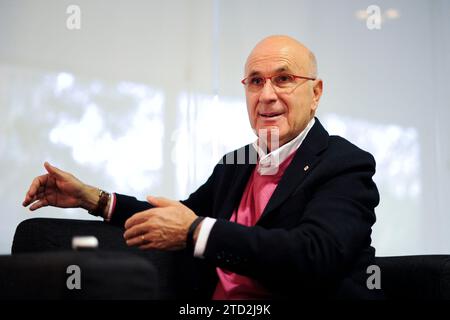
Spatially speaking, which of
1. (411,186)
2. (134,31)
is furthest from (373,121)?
(134,31)

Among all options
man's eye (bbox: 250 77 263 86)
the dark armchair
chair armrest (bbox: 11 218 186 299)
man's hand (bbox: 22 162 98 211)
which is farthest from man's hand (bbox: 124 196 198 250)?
man's eye (bbox: 250 77 263 86)

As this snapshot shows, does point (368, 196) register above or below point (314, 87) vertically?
below

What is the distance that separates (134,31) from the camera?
2.57 m

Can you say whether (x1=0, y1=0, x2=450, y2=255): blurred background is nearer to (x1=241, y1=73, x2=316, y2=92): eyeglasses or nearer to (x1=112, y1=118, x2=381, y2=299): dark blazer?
(x1=112, y1=118, x2=381, y2=299): dark blazer

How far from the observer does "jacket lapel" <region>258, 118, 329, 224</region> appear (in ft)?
4.03

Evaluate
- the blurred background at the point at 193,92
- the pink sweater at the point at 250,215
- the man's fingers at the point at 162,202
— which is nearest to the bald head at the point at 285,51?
the pink sweater at the point at 250,215

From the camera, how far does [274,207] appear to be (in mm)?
1217

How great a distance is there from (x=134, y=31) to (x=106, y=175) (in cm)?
71

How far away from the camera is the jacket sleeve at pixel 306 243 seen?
0.99 m

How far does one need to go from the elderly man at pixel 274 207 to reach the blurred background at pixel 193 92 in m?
0.98

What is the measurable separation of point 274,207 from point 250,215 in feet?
0.50

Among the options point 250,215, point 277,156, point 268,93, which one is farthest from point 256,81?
point 250,215

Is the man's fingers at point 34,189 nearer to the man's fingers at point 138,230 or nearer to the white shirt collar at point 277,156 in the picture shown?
the man's fingers at point 138,230

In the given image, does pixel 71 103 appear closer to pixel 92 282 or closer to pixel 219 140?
pixel 219 140
